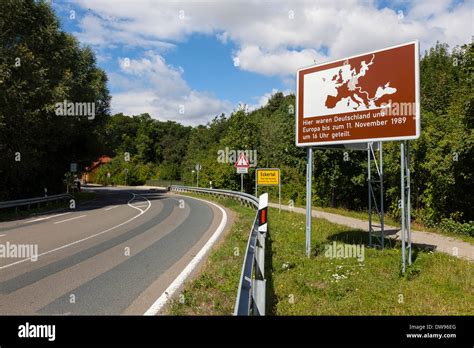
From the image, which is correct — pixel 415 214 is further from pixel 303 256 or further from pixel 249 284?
pixel 249 284

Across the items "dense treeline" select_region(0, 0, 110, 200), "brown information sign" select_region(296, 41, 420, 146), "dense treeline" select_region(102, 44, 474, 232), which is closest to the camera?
"brown information sign" select_region(296, 41, 420, 146)

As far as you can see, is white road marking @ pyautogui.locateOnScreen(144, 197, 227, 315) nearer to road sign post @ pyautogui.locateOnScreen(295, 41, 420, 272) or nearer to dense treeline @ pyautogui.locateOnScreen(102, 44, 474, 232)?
road sign post @ pyautogui.locateOnScreen(295, 41, 420, 272)

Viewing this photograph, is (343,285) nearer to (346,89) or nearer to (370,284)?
(370,284)

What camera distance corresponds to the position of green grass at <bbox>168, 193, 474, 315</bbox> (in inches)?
230

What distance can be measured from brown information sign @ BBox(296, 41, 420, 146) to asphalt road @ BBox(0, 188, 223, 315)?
489 centimetres

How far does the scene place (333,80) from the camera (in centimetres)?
948

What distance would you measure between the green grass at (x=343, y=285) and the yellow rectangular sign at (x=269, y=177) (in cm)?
734
